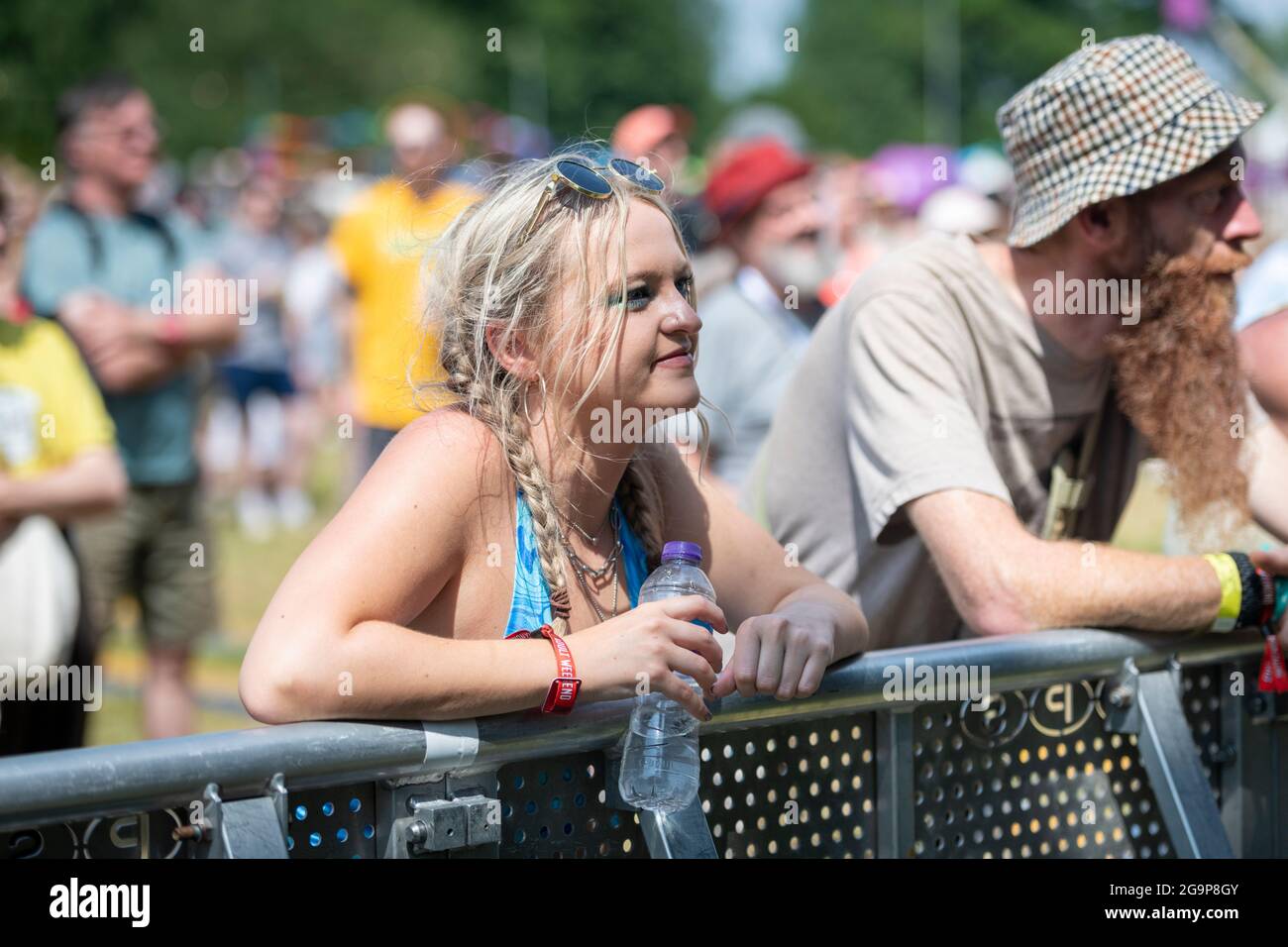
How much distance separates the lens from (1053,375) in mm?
3100

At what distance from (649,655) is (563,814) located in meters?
0.23

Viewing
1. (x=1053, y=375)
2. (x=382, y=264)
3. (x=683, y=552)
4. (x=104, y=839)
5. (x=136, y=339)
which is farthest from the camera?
(x=382, y=264)

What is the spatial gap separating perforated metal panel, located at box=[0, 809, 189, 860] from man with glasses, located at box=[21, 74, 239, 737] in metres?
4.15

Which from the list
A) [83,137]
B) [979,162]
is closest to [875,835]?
[83,137]

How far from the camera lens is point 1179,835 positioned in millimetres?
2557

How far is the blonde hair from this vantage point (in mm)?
2283

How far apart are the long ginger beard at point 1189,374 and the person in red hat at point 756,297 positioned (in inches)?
84.4

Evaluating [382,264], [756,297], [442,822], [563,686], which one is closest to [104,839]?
[442,822]

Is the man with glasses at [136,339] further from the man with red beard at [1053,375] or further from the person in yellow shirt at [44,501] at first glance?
the man with red beard at [1053,375]

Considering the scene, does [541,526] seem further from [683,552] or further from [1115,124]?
[1115,124]

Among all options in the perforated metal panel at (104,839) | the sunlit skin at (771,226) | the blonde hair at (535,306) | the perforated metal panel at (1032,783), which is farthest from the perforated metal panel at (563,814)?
the sunlit skin at (771,226)

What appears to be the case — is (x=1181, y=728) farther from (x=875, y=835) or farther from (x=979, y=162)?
(x=979, y=162)

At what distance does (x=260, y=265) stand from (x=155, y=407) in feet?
24.8
